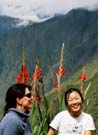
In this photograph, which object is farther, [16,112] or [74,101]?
[74,101]

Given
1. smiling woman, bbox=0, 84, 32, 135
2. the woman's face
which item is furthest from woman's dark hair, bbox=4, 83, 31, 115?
the woman's face

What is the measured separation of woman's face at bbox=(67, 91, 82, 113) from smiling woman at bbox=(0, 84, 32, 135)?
4.02 ft

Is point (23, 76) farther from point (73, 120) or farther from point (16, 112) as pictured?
point (16, 112)

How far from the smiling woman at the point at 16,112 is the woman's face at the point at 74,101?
48.3 inches

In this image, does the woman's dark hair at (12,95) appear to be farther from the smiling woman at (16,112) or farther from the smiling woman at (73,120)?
the smiling woman at (73,120)

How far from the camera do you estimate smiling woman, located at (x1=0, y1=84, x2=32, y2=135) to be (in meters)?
6.23

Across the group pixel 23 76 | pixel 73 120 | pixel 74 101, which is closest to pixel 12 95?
pixel 74 101

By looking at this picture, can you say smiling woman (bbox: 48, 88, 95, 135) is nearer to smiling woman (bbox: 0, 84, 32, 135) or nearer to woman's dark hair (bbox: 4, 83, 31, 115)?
smiling woman (bbox: 0, 84, 32, 135)

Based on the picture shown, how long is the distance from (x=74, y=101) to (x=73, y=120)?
0.41 m

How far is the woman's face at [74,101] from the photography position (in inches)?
304

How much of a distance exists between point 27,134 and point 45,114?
2654 mm

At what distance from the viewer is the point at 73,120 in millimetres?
7949

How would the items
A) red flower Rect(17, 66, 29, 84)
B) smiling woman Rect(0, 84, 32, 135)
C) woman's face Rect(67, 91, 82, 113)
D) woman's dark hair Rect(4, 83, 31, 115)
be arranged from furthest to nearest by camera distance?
1. red flower Rect(17, 66, 29, 84)
2. woman's face Rect(67, 91, 82, 113)
3. woman's dark hair Rect(4, 83, 31, 115)
4. smiling woman Rect(0, 84, 32, 135)

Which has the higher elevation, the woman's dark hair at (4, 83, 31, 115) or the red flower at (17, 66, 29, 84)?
the red flower at (17, 66, 29, 84)
